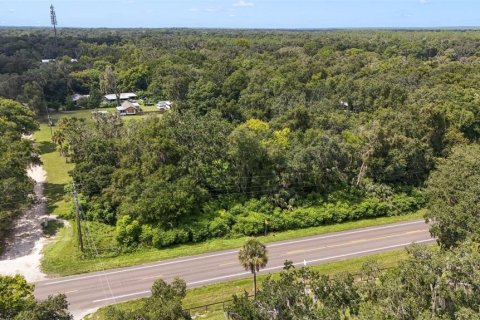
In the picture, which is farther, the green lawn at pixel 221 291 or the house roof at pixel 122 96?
the house roof at pixel 122 96

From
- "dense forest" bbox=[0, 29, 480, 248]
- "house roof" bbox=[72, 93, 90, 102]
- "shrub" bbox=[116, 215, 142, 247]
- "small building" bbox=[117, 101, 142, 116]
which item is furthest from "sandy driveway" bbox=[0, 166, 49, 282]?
"house roof" bbox=[72, 93, 90, 102]

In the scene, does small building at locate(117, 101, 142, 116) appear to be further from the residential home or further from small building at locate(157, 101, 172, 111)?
the residential home

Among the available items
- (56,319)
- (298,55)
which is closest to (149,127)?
(56,319)

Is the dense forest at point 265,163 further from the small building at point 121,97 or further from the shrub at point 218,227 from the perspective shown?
the small building at point 121,97

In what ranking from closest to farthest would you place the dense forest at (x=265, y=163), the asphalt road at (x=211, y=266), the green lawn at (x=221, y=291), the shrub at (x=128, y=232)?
the green lawn at (x=221, y=291)
the asphalt road at (x=211, y=266)
the shrub at (x=128, y=232)
the dense forest at (x=265, y=163)

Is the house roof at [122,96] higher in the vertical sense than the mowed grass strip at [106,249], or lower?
higher

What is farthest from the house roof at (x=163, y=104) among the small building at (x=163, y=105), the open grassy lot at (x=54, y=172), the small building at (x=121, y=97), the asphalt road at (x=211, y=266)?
the asphalt road at (x=211, y=266)
